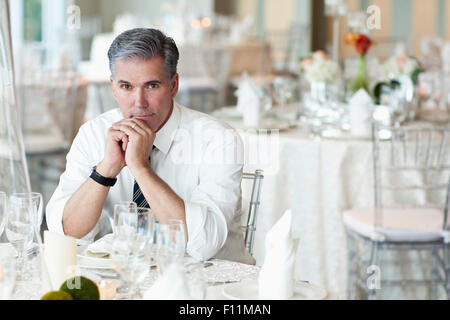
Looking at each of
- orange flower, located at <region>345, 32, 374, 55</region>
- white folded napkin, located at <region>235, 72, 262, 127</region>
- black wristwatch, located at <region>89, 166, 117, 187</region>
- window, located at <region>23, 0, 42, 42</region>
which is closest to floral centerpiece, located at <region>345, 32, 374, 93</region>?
orange flower, located at <region>345, 32, 374, 55</region>

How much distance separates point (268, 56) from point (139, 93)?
Result: 7259 mm

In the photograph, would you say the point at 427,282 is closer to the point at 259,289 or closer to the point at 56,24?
the point at 259,289

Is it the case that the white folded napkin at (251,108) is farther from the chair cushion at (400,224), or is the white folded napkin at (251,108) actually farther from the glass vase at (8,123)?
the glass vase at (8,123)

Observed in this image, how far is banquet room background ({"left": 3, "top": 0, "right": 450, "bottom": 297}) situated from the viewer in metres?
3.31

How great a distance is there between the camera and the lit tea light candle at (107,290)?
4.47 ft

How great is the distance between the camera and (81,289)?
4.05 feet

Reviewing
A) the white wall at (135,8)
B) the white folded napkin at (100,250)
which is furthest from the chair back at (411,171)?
the white wall at (135,8)

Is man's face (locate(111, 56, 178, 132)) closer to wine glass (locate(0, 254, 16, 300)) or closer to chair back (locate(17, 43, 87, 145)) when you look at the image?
wine glass (locate(0, 254, 16, 300))

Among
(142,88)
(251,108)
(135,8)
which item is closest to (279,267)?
(142,88)

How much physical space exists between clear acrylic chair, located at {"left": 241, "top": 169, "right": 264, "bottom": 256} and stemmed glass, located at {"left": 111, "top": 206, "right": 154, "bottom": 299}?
688 millimetres

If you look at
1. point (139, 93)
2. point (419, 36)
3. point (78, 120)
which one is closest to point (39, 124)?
point (78, 120)

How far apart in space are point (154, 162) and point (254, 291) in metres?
0.67

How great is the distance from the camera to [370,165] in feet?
10.6

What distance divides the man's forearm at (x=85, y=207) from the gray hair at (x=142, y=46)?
0.96 feet
